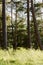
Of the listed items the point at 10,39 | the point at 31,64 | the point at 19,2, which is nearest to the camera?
the point at 31,64

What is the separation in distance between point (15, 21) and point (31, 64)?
88.5 ft

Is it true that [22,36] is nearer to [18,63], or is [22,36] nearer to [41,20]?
[41,20]

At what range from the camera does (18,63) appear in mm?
9570

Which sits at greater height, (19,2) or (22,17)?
(19,2)

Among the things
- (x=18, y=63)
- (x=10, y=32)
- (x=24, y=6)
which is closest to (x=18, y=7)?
(x=24, y=6)

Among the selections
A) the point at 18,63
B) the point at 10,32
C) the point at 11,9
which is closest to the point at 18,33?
the point at 10,32

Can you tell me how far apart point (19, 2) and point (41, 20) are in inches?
187

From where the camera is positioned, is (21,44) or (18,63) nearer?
(18,63)

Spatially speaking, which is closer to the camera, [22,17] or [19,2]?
[19,2]

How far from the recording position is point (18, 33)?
1469 inches

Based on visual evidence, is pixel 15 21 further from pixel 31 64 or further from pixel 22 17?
pixel 31 64

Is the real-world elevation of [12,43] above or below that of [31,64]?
below

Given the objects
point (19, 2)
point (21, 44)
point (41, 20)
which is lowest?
point (21, 44)

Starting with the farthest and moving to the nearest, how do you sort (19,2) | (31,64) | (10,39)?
(10,39) → (19,2) → (31,64)
